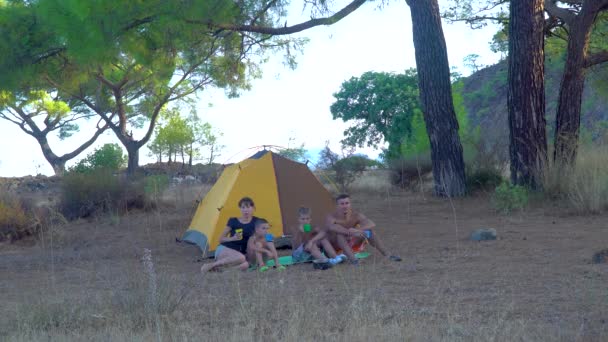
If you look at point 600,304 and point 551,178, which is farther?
point 551,178

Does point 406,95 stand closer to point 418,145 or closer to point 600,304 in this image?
point 418,145

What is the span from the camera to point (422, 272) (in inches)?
323

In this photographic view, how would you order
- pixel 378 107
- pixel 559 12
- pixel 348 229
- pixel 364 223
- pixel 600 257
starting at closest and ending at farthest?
pixel 600 257, pixel 348 229, pixel 364 223, pixel 559 12, pixel 378 107

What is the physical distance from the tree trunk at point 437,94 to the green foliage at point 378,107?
65.8ft

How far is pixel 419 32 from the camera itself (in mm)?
14875

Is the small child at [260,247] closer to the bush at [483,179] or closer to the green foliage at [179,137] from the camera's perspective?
the bush at [483,179]

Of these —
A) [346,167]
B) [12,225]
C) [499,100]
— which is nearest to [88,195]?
[12,225]

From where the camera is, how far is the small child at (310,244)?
9.01 m

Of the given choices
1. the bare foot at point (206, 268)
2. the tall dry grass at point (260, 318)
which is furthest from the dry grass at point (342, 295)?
the bare foot at point (206, 268)

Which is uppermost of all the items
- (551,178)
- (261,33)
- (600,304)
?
(261,33)

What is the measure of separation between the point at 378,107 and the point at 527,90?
80.0ft

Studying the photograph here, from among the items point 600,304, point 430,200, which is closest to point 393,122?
point 430,200

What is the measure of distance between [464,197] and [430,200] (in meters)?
0.80

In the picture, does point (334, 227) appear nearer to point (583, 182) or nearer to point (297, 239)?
point (297, 239)
